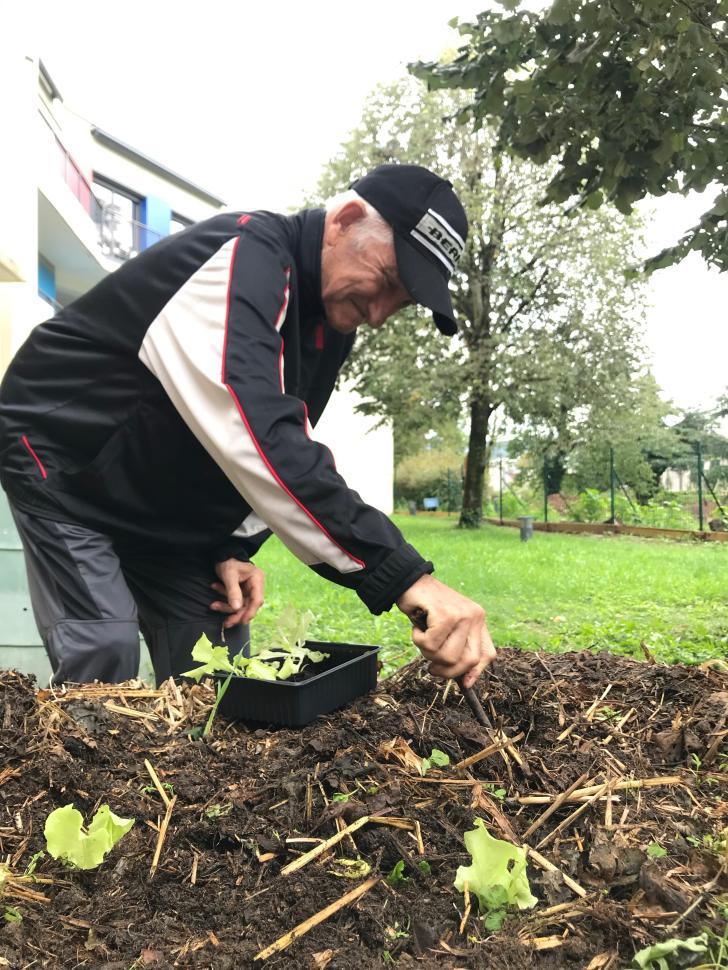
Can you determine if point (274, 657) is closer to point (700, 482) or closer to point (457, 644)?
point (457, 644)

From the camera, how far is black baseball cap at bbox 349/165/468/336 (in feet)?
6.97

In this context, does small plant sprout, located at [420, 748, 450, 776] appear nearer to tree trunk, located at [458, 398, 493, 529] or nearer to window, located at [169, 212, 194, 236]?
tree trunk, located at [458, 398, 493, 529]

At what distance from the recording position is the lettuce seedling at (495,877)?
1.06 meters

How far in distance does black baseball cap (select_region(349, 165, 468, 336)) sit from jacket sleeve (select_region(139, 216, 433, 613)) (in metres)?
0.44

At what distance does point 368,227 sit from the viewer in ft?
7.18

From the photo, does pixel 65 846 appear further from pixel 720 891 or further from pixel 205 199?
pixel 205 199

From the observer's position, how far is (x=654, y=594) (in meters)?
7.62

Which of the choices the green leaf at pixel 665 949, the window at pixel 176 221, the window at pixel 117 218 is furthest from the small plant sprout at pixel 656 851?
the window at pixel 176 221

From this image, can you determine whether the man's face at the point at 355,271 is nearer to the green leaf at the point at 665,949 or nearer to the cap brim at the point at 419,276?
the cap brim at the point at 419,276

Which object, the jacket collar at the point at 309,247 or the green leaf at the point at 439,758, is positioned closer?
the green leaf at the point at 439,758

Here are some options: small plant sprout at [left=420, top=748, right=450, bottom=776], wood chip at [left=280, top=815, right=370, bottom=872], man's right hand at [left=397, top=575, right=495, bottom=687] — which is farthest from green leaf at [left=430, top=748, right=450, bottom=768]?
wood chip at [left=280, top=815, right=370, bottom=872]

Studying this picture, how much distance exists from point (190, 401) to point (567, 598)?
6.68m

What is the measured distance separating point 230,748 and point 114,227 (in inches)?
916

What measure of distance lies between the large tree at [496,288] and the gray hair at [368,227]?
46.7ft
